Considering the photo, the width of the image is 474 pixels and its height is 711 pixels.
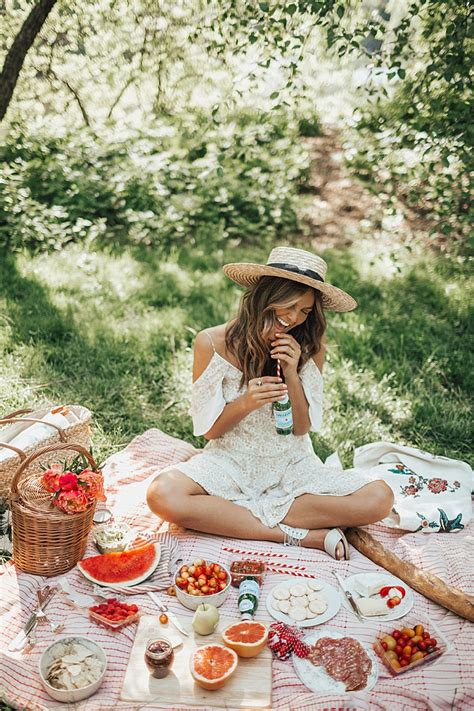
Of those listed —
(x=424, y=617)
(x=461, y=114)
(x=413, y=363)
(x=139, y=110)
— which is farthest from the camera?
(x=139, y=110)

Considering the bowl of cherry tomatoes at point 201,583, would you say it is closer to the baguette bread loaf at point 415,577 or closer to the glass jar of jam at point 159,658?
the glass jar of jam at point 159,658

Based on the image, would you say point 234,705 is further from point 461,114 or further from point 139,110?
point 139,110

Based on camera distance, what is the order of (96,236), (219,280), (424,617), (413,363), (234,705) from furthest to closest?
(96,236) → (219,280) → (413,363) → (424,617) → (234,705)

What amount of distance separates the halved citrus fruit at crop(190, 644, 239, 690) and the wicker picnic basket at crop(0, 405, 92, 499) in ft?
4.09

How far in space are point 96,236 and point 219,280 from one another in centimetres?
150

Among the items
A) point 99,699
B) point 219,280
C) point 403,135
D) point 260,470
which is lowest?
point 99,699

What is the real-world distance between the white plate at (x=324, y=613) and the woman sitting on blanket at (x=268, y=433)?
0.31 metres

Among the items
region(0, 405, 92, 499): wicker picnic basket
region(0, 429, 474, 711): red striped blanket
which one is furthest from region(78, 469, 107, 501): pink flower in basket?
region(0, 429, 474, 711): red striped blanket

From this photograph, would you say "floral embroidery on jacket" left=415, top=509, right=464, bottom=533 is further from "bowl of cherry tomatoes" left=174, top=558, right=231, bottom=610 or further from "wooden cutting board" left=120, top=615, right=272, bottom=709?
"wooden cutting board" left=120, top=615, right=272, bottom=709

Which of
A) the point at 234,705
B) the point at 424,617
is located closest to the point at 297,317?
the point at 424,617

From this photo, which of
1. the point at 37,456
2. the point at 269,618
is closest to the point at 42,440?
the point at 37,456

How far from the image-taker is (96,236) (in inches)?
287

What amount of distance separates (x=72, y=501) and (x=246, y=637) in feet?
3.30

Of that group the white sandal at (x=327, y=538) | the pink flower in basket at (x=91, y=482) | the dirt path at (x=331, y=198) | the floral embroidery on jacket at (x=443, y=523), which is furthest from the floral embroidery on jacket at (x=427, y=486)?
the dirt path at (x=331, y=198)
